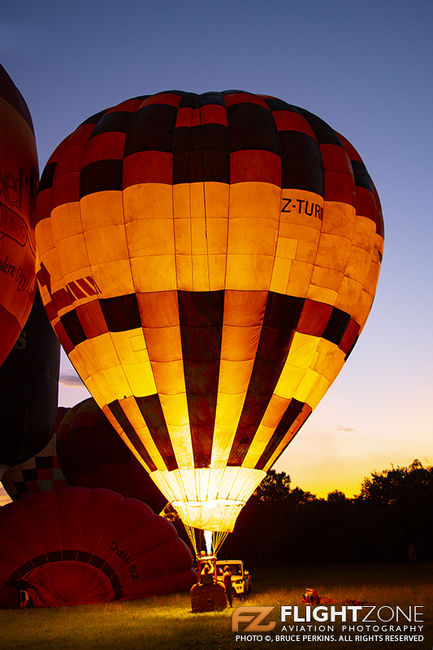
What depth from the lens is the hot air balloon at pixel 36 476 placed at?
14727 millimetres

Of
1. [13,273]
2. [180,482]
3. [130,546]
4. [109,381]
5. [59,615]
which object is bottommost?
[59,615]

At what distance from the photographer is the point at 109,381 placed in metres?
8.03

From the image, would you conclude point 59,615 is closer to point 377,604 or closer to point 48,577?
point 48,577

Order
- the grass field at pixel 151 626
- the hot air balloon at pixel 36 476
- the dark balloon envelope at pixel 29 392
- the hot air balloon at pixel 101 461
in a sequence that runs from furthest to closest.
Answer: the hot air balloon at pixel 36 476, the hot air balloon at pixel 101 461, the dark balloon envelope at pixel 29 392, the grass field at pixel 151 626

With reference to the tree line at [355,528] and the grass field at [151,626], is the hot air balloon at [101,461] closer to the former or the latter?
the grass field at [151,626]

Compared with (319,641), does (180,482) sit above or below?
above

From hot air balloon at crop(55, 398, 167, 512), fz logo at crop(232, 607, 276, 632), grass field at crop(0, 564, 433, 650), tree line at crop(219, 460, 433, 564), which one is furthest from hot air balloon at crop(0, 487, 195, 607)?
tree line at crop(219, 460, 433, 564)

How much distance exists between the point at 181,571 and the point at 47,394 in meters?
3.37

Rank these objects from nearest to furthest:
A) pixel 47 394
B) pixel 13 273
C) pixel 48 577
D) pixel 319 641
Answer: pixel 319 641 < pixel 13 273 < pixel 48 577 < pixel 47 394

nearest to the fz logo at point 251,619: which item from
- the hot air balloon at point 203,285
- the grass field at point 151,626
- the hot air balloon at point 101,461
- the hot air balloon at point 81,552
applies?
the grass field at point 151,626

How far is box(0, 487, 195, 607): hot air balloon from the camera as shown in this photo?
345 inches

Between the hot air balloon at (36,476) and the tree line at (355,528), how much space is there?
547 inches

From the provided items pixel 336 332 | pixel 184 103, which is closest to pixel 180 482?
pixel 336 332

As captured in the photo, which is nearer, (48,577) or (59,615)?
(59,615)
